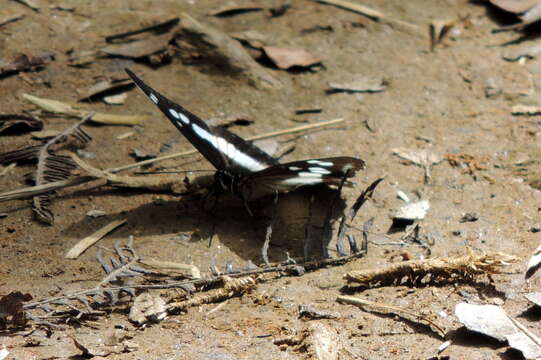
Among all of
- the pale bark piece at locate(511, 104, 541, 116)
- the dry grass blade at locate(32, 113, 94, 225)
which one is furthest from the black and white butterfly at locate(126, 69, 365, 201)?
the pale bark piece at locate(511, 104, 541, 116)

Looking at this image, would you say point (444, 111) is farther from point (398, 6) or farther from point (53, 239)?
point (53, 239)

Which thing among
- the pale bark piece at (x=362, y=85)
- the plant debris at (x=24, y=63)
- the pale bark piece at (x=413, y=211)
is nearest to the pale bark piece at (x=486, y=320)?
the pale bark piece at (x=413, y=211)

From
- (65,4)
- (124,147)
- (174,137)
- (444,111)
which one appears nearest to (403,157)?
(444,111)

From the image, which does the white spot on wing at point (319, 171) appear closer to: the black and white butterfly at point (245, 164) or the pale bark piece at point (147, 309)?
the black and white butterfly at point (245, 164)

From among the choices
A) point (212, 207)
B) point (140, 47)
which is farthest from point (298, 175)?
point (140, 47)

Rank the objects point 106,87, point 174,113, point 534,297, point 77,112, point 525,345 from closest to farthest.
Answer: point 525,345 < point 534,297 < point 174,113 < point 77,112 < point 106,87

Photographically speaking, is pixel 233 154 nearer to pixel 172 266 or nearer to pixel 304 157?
pixel 304 157

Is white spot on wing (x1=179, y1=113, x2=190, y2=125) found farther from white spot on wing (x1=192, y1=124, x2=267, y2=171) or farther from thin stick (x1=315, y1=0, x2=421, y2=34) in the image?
thin stick (x1=315, y1=0, x2=421, y2=34)
